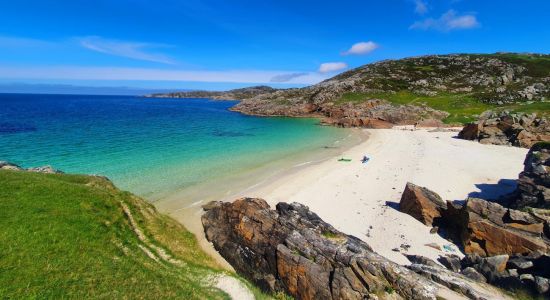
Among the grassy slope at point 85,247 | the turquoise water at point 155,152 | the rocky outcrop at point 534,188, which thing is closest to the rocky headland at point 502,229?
the rocky outcrop at point 534,188

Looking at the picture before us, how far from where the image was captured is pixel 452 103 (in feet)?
316

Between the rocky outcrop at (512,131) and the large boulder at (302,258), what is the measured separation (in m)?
48.0

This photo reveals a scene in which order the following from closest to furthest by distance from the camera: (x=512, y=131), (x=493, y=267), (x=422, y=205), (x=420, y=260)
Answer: (x=493, y=267) → (x=420, y=260) → (x=422, y=205) → (x=512, y=131)

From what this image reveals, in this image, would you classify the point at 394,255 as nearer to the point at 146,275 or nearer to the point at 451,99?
the point at 146,275

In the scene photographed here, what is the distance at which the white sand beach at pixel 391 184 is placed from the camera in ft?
75.7

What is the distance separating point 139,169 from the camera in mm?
38844

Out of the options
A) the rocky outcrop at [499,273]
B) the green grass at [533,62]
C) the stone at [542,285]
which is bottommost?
the rocky outcrop at [499,273]

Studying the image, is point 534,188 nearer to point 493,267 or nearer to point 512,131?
point 493,267

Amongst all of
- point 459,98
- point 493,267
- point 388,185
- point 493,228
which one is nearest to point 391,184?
point 388,185

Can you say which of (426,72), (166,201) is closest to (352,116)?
(426,72)

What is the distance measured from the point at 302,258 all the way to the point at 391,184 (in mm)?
21833

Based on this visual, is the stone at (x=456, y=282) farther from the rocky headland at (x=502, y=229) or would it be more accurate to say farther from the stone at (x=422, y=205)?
the stone at (x=422, y=205)

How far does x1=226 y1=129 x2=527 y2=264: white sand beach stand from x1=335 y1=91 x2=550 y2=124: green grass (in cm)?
3251

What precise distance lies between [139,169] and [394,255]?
31974 mm
